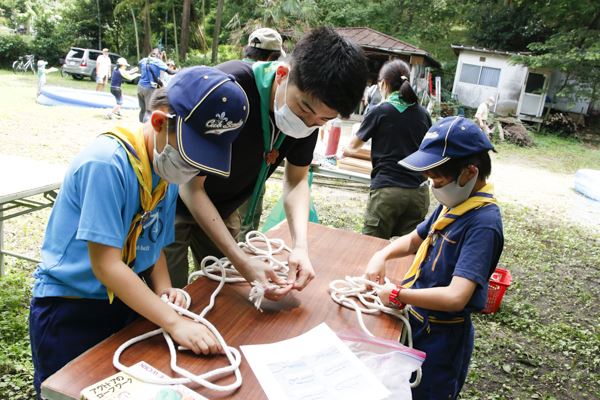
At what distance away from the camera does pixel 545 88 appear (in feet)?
63.2

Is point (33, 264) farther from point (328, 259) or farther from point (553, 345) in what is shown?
point (553, 345)

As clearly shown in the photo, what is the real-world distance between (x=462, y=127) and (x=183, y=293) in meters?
1.12

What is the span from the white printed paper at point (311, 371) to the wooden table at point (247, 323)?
0.12 feet

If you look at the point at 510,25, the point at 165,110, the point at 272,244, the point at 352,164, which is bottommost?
the point at 352,164

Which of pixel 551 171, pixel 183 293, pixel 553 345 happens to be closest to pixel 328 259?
pixel 183 293

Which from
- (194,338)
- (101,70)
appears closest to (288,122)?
(194,338)

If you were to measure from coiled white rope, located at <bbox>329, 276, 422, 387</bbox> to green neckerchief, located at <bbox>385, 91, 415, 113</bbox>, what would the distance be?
6.26 ft

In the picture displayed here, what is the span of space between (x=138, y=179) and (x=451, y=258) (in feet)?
3.64

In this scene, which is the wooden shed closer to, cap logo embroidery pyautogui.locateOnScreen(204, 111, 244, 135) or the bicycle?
the bicycle

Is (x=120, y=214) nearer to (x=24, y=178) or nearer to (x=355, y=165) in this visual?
(x=24, y=178)

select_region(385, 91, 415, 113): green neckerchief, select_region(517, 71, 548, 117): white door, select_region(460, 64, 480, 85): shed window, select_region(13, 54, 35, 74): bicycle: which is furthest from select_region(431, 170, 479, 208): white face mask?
select_region(13, 54, 35, 74): bicycle

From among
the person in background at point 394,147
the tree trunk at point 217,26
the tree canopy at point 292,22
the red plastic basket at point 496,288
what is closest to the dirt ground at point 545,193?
the red plastic basket at point 496,288

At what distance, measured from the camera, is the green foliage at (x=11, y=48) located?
79.6 ft

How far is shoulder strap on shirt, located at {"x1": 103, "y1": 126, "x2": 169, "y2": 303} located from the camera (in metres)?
1.32
